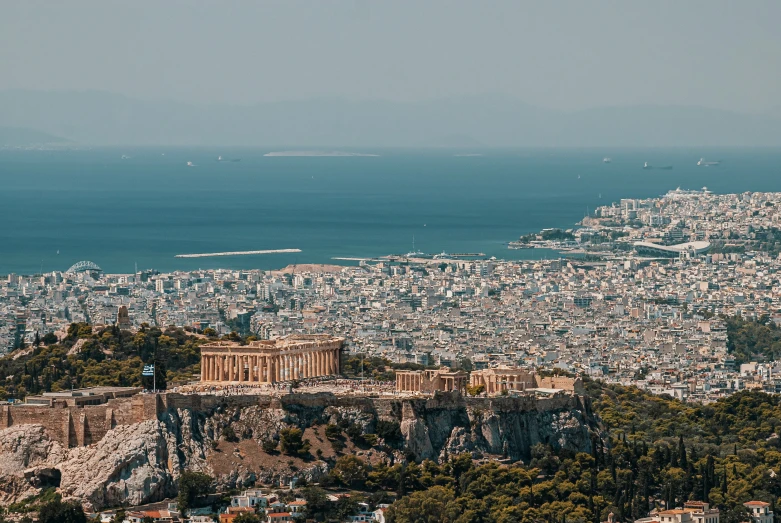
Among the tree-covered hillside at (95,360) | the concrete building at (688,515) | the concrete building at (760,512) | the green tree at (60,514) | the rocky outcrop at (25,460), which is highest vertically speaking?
the tree-covered hillside at (95,360)

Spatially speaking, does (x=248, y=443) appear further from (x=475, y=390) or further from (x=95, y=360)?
(x=95, y=360)

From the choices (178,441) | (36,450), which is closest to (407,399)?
(178,441)

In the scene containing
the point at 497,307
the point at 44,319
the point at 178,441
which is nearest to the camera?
the point at 178,441

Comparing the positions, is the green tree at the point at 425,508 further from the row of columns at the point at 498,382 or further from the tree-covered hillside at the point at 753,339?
the tree-covered hillside at the point at 753,339

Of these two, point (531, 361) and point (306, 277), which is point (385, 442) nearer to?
point (531, 361)

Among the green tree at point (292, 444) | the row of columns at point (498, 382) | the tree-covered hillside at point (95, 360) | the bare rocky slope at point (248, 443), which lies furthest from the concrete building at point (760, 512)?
the tree-covered hillside at point (95, 360)

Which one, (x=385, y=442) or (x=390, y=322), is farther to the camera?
(x=390, y=322)
